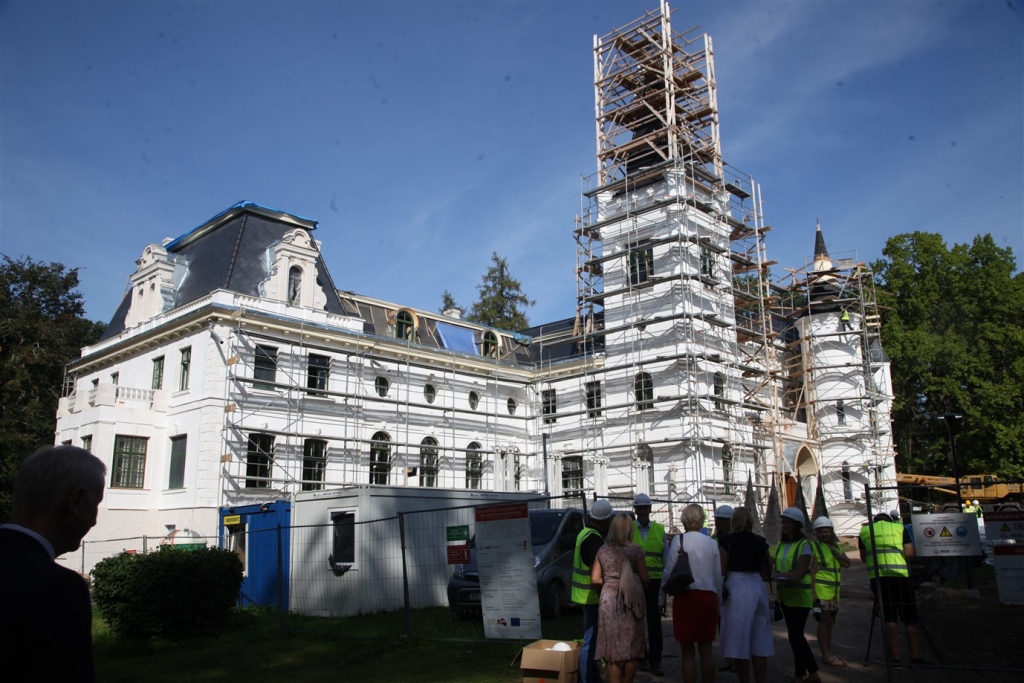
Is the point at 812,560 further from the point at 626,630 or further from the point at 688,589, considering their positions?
the point at 626,630

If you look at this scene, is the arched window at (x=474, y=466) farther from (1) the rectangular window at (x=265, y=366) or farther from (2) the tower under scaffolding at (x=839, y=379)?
(2) the tower under scaffolding at (x=839, y=379)

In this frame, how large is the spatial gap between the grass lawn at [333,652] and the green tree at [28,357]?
2063 cm

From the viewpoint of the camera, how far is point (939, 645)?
1070cm

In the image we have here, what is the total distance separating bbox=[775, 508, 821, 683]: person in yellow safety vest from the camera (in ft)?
28.1

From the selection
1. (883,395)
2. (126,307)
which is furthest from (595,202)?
(126,307)

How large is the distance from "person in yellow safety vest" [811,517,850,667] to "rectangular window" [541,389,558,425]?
2712cm

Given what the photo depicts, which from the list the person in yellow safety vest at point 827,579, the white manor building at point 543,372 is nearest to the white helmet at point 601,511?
the person in yellow safety vest at point 827,579

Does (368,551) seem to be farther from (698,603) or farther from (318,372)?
(318,372)

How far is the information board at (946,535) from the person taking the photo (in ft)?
29.3

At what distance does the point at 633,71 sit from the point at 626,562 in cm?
3520

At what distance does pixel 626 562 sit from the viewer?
752 centimetres

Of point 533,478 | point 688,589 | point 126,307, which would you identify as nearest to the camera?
point 688,589

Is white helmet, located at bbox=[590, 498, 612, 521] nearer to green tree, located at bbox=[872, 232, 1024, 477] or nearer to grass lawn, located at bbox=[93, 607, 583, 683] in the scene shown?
grass lawn, located at bbox=[93, 607, 583, 683]

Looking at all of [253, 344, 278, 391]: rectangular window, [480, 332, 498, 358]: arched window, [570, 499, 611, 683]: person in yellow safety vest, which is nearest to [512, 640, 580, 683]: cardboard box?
[570, 499, 611, 683]: person in yellow safety vest
